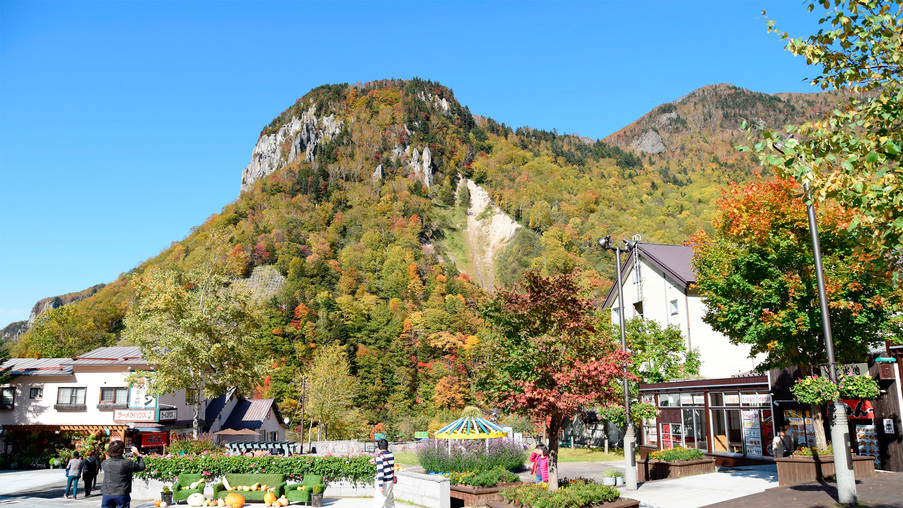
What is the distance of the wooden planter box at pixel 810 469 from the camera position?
617 inches

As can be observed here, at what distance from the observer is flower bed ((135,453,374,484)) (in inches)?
803

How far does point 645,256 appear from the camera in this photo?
4088cm

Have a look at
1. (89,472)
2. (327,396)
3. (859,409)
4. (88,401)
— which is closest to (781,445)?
(859,409)

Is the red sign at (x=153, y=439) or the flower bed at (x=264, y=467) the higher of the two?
the flower bed at (x=264, y=467)

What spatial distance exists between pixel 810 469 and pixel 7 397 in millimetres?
45619

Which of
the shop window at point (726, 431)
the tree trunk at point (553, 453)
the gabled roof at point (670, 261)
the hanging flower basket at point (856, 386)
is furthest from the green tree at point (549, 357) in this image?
the gabled roof at point (670, 261)

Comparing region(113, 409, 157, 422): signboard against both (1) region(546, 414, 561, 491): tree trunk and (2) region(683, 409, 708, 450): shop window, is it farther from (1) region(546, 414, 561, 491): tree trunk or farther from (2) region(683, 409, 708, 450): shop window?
(2) region(683, 409, 708, 450): shop window

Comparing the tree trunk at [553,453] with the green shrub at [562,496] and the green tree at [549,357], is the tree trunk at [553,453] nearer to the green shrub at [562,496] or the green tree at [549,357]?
the green tree at [549,357]

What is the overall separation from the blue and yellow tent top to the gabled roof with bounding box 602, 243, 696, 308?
17.4 meters

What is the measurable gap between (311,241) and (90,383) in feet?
342

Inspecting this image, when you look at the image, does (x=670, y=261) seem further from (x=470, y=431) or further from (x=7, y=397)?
(x=7, y=397)

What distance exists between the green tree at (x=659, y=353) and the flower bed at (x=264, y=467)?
61.5 feet

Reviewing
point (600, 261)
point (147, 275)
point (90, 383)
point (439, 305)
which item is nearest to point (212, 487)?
point (147, 275)

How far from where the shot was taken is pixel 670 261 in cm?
3897
